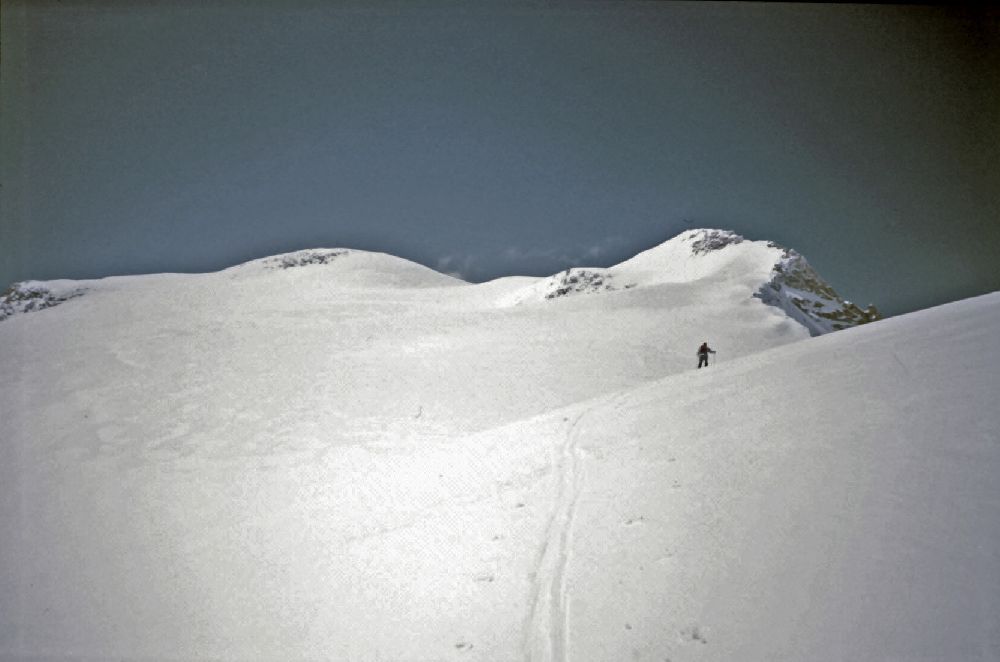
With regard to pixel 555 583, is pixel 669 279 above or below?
above

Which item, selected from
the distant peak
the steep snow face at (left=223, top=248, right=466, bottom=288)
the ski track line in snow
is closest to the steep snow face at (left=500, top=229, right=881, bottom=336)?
the distant peak

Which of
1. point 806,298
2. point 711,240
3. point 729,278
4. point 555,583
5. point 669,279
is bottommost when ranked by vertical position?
point 555,583

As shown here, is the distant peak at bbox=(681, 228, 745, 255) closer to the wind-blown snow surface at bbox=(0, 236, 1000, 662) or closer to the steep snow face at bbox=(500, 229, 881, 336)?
the steep snow face at bbox=(500, 229, 881, 336)

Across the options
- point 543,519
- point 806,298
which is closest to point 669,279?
point 806,298

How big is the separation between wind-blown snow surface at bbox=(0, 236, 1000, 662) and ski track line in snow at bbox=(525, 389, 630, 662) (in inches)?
1.4

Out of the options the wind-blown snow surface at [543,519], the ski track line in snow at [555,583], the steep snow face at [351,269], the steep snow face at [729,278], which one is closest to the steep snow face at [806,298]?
the steep snow face at [729,278]

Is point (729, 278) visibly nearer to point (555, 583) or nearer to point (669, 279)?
point (669, 279)

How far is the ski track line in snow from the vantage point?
513cm

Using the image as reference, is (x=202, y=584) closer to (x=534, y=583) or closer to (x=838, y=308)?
(x=534, y=583)

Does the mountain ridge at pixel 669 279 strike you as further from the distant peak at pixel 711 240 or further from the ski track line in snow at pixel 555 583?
the ski track line in snow at pixel 555 583

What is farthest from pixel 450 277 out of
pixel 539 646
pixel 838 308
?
pixel 539 646

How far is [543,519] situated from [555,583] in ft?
5.17

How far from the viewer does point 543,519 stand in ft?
25.0

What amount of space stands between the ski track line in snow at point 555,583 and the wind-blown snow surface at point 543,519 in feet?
0.11
